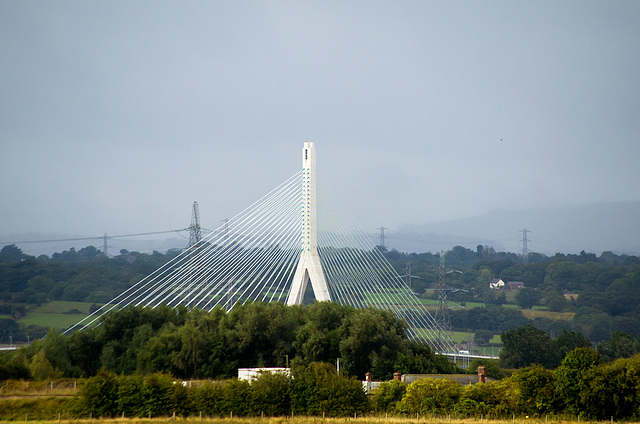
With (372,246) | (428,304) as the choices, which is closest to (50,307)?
(428,304)

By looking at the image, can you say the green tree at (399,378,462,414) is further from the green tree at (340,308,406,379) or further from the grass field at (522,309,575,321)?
the grass field at (522,309,575,321)

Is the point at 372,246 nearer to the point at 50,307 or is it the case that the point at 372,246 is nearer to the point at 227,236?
the point at 227,236

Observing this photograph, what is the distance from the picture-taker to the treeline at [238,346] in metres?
25.5

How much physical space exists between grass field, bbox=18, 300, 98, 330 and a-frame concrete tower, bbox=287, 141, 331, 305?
4302 centimetres

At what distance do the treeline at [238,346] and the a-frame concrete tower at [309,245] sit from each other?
2.04m

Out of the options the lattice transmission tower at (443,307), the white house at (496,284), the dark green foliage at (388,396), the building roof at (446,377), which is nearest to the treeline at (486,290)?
the white house at (496,284)

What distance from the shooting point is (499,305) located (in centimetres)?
8844

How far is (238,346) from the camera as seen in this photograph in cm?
2630

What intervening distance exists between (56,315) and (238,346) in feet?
177

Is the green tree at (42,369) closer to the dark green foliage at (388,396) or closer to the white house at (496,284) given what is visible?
the dark green foliage at (388,396)

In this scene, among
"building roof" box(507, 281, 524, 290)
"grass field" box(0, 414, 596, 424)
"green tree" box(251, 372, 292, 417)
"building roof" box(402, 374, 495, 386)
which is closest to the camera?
"grass field" box(0, 414, 596, 424)

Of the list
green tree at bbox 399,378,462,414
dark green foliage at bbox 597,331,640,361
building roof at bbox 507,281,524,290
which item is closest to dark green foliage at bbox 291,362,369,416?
green tree at bbox 399,378,462,414

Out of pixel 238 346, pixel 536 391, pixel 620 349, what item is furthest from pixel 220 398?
pixel 620 349

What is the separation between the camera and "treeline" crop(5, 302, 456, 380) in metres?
25.5
